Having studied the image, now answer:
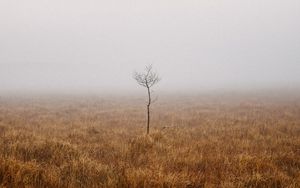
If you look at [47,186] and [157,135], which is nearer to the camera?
[47,186]

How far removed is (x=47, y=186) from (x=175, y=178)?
2.13m

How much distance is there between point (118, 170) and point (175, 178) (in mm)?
1430

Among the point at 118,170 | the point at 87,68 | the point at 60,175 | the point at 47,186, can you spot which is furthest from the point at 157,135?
the point at 87,68

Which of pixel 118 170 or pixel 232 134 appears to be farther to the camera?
pixel 232 134

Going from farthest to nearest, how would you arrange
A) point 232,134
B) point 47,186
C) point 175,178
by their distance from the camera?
point 232,134 → point 175,178 → point 47,186

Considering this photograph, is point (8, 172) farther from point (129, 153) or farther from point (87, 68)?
point (87, 68)

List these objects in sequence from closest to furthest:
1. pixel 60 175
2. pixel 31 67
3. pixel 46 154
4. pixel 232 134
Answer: pixel 60 175 → pixel 46 154 → pixel 232 134 → pixel 31 67

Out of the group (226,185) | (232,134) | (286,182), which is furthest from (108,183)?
(232,134)

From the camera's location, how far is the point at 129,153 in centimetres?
880

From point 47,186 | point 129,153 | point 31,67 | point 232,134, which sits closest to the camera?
point 47,186

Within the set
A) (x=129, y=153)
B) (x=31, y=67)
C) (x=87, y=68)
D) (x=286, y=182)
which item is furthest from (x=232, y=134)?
(x=87, y=68)

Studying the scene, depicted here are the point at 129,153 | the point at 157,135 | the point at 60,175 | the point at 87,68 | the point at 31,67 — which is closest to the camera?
the point at 60,175

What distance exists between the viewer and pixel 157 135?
10.8 meters

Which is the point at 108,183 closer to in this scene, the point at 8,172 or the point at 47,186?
the point at 47,186
